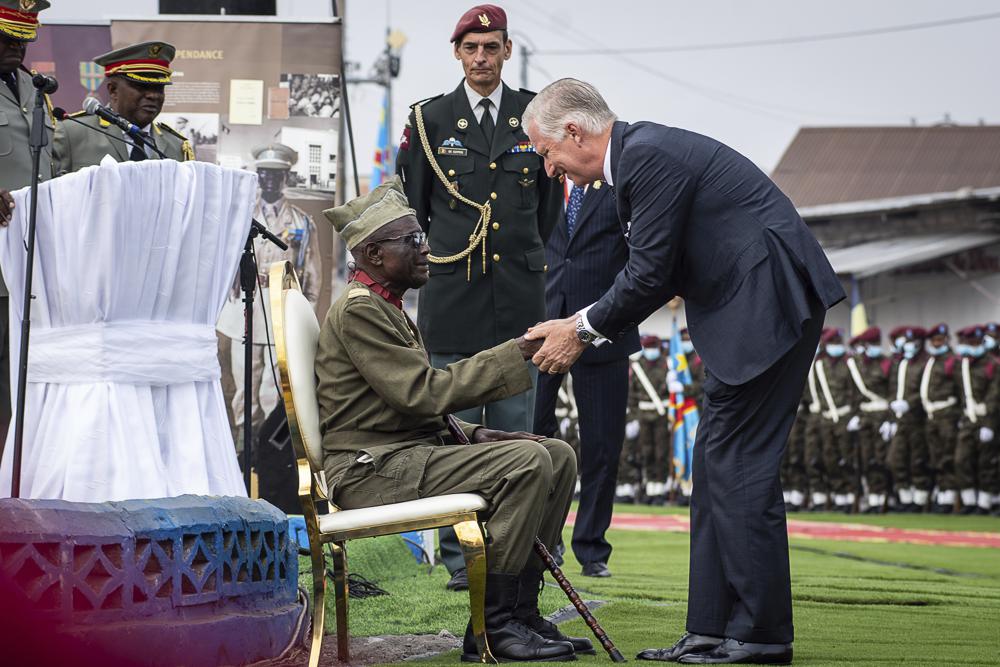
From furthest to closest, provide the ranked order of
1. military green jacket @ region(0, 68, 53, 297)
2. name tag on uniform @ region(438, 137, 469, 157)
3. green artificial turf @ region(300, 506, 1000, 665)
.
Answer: name tag on uniform @ region(438, 137, 469, 157) → military green jacket @ region(0, 68, 53, 297) → green artificial turf @ region(300, 506, 1000, 665)

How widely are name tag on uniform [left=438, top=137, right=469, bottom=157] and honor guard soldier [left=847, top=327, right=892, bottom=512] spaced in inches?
496

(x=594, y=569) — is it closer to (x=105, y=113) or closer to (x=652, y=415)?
(x=105, y=113)

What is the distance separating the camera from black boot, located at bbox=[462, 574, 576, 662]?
14.4 ft

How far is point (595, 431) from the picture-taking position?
7.44m

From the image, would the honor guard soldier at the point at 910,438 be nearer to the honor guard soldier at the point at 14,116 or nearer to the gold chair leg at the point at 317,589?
the honor guard soldier at the point at 14,116

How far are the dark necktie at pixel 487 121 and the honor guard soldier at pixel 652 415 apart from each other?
42.5 ft

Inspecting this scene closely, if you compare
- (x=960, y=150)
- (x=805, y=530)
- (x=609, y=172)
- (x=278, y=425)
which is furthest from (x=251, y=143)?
(x=960, y=150)

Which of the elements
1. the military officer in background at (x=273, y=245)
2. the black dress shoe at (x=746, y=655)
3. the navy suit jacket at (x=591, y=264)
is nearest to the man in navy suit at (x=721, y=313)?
the black dress shoe at (x=746, y=655)

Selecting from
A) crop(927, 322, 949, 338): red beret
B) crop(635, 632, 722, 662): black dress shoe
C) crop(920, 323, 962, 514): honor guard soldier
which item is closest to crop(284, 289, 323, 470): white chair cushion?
crop(635, 632, 722, 662): black dress shoe

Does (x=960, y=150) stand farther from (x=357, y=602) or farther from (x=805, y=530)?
(x=357, y=602)

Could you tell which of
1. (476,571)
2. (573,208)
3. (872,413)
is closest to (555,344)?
(476,571)

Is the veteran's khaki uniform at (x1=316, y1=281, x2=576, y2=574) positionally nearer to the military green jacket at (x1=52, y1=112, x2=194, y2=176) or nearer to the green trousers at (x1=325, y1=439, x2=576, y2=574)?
the green trousers at (x1=325, y1=439, x2=576, y2=574)

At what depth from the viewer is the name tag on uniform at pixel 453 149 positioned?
21.5ft

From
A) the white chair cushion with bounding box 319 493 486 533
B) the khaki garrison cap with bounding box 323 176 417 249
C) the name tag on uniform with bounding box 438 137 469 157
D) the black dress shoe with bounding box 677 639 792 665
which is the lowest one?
the black dress shoe with bounding box 677 639 792 665
